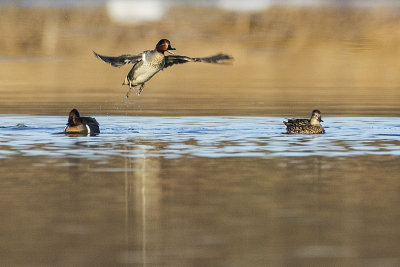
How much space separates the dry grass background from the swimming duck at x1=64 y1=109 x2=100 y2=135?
5.90 m

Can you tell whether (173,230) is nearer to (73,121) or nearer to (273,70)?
(73,121)

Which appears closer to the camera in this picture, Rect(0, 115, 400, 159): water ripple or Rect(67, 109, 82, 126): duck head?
Rect(0, 115, 400, 159): water ripple

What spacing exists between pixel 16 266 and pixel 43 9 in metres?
126

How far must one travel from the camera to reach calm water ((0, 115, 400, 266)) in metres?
10.5

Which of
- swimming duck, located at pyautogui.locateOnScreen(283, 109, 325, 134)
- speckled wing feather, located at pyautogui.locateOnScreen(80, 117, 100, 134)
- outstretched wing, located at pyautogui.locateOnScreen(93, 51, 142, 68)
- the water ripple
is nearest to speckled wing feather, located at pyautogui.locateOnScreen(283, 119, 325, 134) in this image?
swimming duck, located at pyautogui.locateOnScreen(283, 109, 325, 134)

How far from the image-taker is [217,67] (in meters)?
64.0

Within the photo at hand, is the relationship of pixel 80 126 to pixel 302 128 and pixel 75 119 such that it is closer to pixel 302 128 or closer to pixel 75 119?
pixel 75 119

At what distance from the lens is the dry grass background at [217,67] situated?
3306 cm

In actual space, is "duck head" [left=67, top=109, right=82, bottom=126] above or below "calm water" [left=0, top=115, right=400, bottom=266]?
above

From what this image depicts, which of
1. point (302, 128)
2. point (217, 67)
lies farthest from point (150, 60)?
point (217, 67)

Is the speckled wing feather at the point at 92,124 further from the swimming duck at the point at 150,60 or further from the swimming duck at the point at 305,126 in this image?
the swimming duck at the point at 305,126

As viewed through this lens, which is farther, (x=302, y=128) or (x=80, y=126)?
(x=302, y=128)

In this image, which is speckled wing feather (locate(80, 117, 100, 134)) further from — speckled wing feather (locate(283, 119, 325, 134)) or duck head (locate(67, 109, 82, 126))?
speckled wing feather (locate(283, 119, 325, 134))

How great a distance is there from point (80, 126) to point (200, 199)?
8984mm
